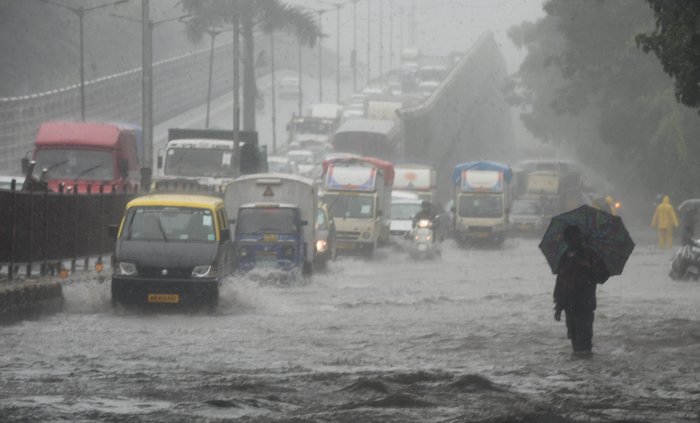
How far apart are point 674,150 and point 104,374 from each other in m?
44.2

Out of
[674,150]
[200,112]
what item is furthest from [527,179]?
[200,112]

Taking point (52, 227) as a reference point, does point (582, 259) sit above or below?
below

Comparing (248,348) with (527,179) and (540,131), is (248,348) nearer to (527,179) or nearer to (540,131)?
(527,179)

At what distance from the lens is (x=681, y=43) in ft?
73.5

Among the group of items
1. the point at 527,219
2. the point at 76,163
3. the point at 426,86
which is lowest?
the point at 527,219

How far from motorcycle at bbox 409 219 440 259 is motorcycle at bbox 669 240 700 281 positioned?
40.5ft

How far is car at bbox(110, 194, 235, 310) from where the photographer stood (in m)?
24.9

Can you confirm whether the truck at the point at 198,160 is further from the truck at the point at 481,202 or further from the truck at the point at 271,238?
the truck at the point at 481,202

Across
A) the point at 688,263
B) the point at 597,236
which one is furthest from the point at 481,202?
the point at 597,236

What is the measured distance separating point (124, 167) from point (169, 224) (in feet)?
43.4

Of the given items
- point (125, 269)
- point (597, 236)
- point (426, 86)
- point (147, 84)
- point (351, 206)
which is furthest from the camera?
point (426, 86)

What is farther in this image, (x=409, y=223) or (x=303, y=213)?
(x=409, y=223)

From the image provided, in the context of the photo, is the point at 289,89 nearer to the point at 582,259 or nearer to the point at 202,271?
the point at 202,271

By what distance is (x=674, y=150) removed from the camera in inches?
2334
